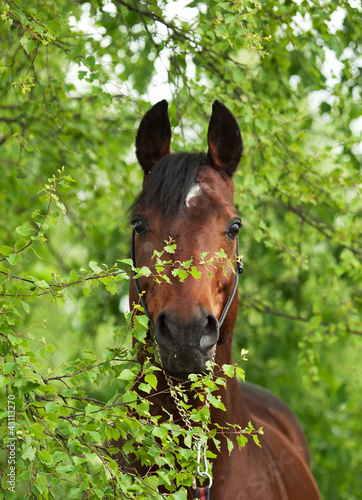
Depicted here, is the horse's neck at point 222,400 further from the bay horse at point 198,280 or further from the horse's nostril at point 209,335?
the horse's nostril at point 209,335

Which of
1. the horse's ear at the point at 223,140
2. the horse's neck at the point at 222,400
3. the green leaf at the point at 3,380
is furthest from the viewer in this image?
the horse's ear at the point at 223,140

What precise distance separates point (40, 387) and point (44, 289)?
33 centimetres

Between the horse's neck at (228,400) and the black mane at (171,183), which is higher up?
the black mane at (171,183)

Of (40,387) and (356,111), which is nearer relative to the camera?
(40,387)

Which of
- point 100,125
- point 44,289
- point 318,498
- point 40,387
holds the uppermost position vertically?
point 100,125

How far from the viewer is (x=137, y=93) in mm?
6188

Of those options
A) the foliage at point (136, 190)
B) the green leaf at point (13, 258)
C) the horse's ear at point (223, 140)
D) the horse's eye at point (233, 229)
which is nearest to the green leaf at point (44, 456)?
the foliage at point (136, 190)

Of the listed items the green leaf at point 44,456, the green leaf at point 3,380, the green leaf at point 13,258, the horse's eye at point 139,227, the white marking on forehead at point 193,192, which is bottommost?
the green leaf at point 44,456

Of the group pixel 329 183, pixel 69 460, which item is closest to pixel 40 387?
pixel 69 460

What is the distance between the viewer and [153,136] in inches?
120

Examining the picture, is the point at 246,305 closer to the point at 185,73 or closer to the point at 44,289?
the point at 185,73

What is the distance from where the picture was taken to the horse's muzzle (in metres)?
2.10

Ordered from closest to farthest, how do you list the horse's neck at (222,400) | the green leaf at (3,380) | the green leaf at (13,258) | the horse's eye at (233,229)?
the green leaf at (3,380) → the green leaf at (13,258) → the horse's neck at (222,400) → the horse's eye at (233,229)

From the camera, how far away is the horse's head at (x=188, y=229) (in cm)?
214
